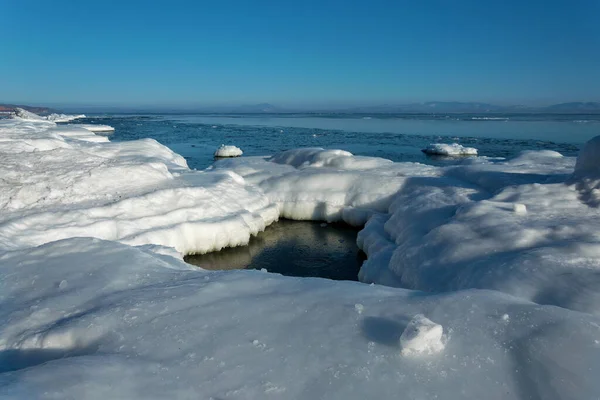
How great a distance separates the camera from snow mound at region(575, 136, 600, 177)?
8.47m

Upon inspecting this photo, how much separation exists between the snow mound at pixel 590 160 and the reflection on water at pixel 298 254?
17.8ft

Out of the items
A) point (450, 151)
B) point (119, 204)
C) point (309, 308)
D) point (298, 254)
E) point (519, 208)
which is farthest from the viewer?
point (450, 151)

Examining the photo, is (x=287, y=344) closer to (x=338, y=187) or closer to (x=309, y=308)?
(x=309, y=308)

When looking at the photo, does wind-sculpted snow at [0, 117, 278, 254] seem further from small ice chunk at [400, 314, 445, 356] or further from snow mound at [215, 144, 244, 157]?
snow mound at [215, 144, 244, 157]

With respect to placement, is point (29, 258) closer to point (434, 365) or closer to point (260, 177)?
point (434, 365)

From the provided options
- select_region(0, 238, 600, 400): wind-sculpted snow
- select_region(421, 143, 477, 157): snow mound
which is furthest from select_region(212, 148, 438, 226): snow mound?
select_region(421, 143, 477, 157): snow mound

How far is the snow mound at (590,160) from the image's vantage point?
8469 millimetres

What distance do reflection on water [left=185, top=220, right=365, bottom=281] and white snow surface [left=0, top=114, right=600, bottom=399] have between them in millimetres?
830

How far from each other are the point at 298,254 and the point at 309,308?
7.57 meters

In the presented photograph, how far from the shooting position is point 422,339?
2.75 meters

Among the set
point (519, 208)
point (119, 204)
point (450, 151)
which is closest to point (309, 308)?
point (519, 208)

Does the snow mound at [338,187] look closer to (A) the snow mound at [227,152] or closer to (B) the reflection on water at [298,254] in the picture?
(B) the reflection on water at [298,254]

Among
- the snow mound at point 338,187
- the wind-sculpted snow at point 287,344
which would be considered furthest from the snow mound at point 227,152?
the wind-sculpted snow at point 287,344

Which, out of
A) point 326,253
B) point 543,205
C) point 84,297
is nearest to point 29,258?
point 84,297
